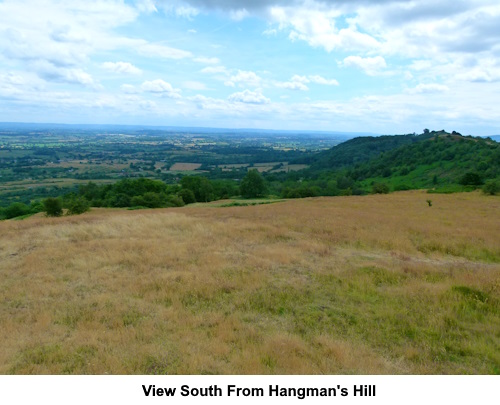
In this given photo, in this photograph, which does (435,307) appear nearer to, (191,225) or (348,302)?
(348,302)

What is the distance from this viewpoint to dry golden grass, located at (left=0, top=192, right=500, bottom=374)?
5.93 metres

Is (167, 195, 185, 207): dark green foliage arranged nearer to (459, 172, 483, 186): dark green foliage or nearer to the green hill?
the green hill

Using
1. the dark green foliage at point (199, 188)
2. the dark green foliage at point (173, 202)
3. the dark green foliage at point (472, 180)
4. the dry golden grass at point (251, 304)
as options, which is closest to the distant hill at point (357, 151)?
the dark green foliage at point (199, 188)

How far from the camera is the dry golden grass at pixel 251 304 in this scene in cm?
593

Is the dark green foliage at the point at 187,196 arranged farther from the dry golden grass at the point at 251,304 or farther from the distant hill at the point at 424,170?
the dry golden grass at the point at 251,304

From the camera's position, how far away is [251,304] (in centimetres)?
850

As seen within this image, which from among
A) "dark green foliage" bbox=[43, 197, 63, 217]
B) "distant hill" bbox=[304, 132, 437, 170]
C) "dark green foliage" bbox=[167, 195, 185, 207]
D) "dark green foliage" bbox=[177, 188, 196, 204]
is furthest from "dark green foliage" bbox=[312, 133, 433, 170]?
"dark green foliage" bbox=[43, 197, 63, 217]

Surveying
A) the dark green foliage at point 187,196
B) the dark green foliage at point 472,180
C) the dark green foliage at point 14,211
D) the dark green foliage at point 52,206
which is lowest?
the dark green foliage at point 14,211

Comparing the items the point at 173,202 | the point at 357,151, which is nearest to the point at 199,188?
the point at 173,202

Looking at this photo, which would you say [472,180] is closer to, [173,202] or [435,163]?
[173,202]

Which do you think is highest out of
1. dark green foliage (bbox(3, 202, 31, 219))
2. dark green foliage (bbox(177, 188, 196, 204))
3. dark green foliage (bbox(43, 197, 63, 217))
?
dark green foliage (bbox(43, 197, 63, 217))

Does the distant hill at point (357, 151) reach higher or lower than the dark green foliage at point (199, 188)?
higher

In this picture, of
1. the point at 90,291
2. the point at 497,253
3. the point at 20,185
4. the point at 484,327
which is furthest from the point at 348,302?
the point at 20,185

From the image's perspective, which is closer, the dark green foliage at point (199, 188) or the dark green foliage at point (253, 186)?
the dark green foliage at point (253, 186)
